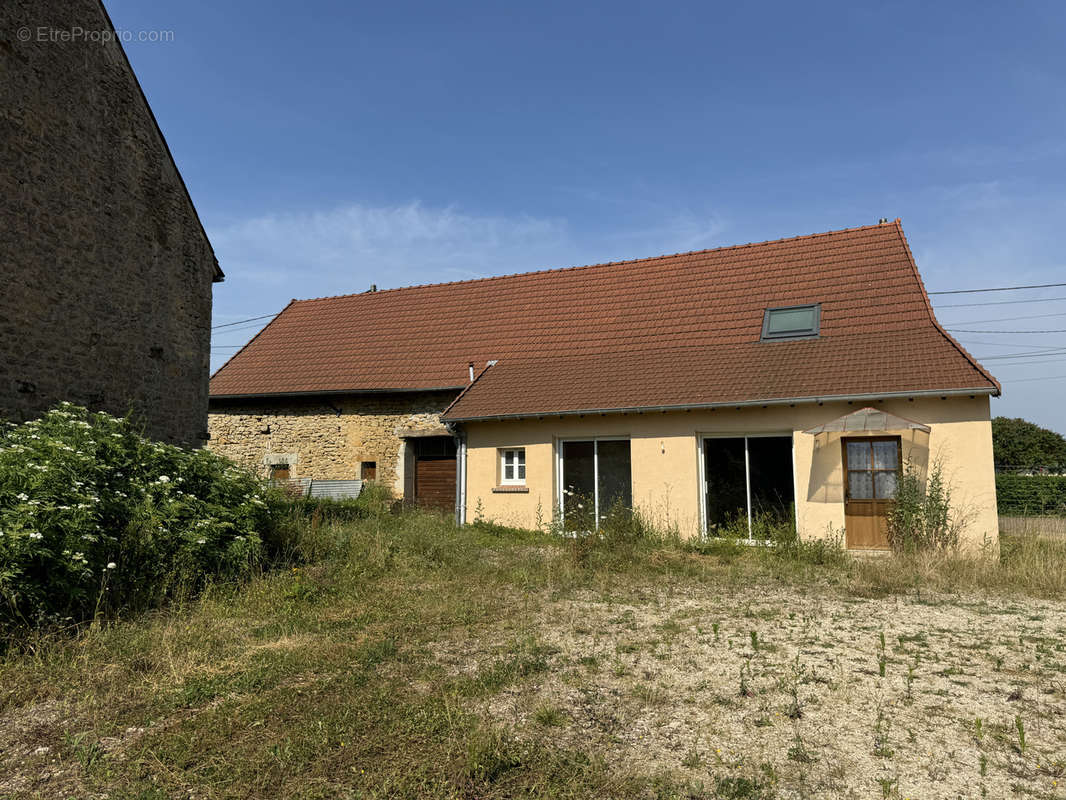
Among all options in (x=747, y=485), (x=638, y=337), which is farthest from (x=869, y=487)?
(x=638, y=337)

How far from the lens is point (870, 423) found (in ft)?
34.7

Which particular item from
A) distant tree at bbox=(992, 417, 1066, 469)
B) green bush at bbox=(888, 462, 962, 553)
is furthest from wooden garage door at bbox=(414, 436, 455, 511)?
distant tree at bbox=(992, 417, 1066, 469)

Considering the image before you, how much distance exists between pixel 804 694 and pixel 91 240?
11.3m

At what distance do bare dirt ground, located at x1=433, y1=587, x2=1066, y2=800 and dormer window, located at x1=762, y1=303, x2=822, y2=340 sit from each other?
6.78 meters

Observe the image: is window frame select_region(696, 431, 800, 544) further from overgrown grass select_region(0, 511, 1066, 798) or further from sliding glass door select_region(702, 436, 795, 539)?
overgrown grass select_region(0, 511, 1066, 798)

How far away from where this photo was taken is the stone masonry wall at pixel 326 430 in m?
16.9

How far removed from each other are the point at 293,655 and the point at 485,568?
12.9 feet

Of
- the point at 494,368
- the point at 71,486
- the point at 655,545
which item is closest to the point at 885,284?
the point at 655,545

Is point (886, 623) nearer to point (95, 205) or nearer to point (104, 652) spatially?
point (104, 652)

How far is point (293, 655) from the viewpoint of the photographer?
5.68 meters

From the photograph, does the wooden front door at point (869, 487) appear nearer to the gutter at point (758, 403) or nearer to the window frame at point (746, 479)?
the window frame at point (746, 479)

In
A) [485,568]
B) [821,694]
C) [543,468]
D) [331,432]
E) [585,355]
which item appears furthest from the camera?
[331,432]

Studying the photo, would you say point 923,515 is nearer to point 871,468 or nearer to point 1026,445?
point 871,468

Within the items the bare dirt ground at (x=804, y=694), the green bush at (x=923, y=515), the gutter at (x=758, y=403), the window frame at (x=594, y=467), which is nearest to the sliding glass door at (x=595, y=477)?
the window frame at (x=594, y=467)
